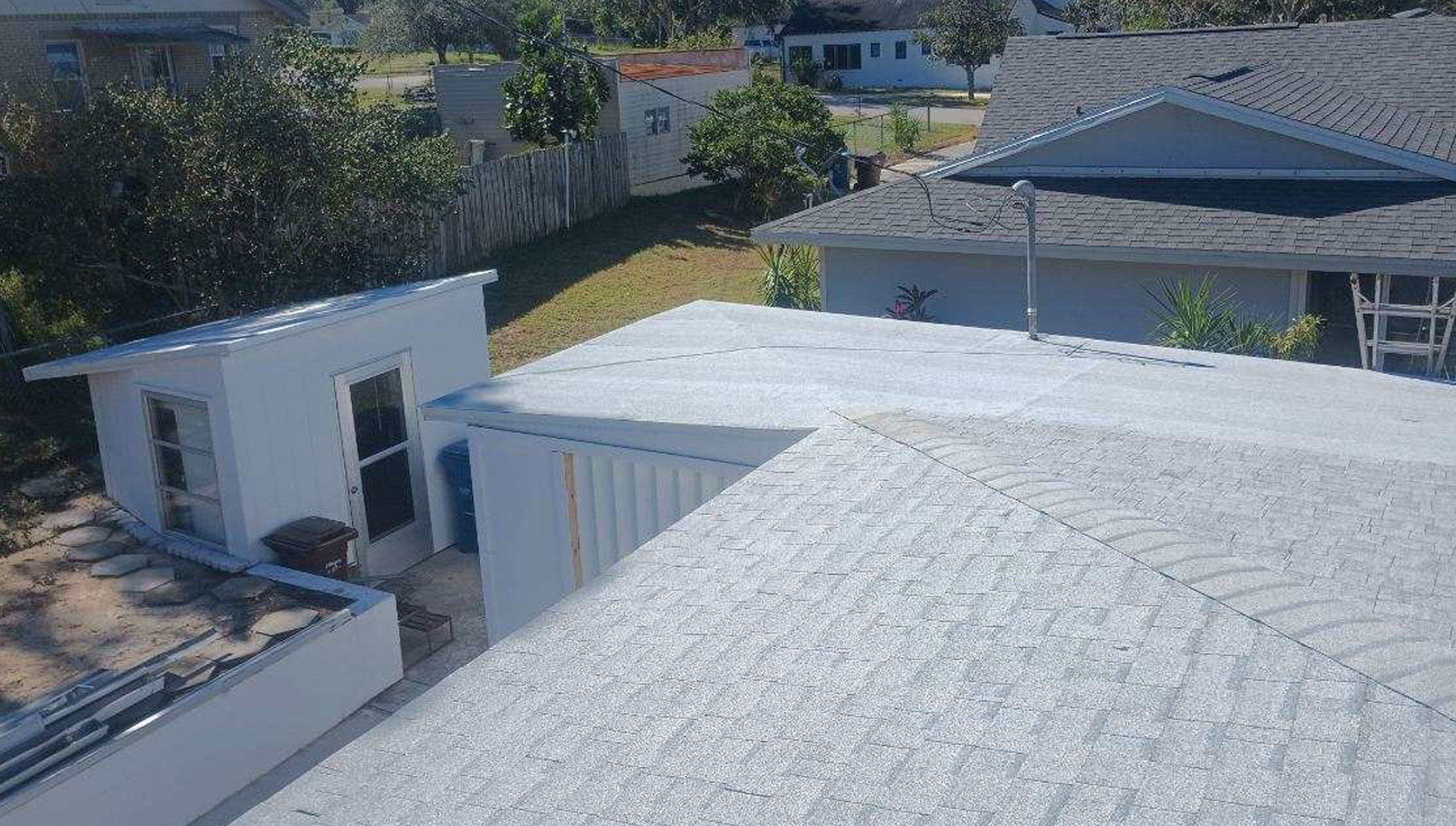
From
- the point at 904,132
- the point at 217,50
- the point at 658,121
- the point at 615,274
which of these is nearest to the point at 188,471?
the point at 615,274

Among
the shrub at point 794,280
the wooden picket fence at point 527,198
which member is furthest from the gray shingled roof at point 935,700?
the wooden picket fence at point 527,198

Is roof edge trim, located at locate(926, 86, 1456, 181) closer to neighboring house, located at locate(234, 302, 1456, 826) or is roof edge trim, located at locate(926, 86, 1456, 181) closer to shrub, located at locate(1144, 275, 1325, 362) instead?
shrub, located at locate(1144, 275, 1325, 362)

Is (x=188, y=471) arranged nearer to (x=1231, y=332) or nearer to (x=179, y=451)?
(x=179, y=451)

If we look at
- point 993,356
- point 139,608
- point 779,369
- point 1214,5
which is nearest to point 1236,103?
point 993,356

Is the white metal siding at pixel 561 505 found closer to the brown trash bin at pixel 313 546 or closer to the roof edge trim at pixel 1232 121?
the brown trash bin at pixel 313 546

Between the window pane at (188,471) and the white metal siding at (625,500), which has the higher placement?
the white metal siding at (625,500)
